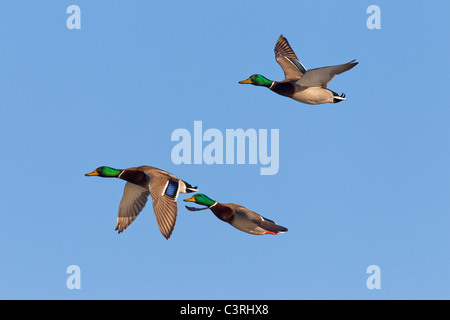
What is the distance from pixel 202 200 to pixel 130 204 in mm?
1488

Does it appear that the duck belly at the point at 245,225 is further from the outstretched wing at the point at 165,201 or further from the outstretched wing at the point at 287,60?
the outstretched wing at the point at 287,60

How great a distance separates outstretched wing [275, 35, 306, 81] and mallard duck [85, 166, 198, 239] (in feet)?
9.86

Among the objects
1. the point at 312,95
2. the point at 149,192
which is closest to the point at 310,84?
the point at 312,95

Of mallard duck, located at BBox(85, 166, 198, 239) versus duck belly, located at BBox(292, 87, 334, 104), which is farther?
duck belly, located at BBox(292, 87, 334, 104)

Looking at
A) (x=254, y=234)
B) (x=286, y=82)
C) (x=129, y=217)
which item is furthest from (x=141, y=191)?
(x=286, y=82)

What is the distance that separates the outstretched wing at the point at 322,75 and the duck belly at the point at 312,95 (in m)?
0.08

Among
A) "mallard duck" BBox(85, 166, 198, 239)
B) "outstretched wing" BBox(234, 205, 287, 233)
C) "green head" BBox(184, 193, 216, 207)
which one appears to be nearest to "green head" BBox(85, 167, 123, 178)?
"mallard duck" BBox(85, 166, 198, 239)

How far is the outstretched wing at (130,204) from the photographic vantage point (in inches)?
468

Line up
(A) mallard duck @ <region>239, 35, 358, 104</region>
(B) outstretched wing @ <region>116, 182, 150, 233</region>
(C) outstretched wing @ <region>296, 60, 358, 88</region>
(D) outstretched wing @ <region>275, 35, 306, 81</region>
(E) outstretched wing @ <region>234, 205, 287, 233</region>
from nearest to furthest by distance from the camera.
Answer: (E) outstretched wing @ <region>234, 205, 287, 233</region> < (C) outstretched wing @ <region>296, 60, 358, 88</region> < (A) mallard duck @ <region>239, 35, 358, 104</region> < (B) outstretched wing @ <region>116, 182, 150, 233</region> < (D) outstretched wing @ <region>275, 35, 306, 81</region>

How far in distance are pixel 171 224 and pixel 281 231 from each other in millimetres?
1472

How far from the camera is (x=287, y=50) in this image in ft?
45.3

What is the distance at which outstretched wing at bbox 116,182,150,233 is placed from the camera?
11.9 metres

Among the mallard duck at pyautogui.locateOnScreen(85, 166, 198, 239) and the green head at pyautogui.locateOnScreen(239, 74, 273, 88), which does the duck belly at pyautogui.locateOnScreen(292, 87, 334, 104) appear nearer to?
the green head at pyautogui.locateOnScreen(239, 74, 273, 88)
